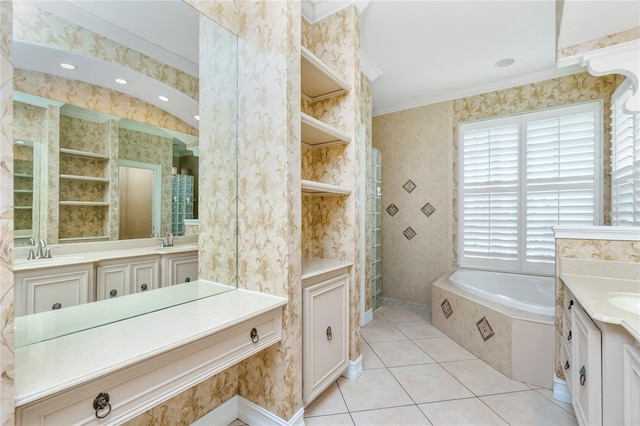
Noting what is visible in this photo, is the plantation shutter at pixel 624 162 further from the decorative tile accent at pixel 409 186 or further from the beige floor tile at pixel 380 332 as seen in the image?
the beige floor tile at pixel 380 332

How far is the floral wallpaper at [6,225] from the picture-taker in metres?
0.70

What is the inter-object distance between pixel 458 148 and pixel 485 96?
677 millimetres

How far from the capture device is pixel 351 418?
1738 millimetres

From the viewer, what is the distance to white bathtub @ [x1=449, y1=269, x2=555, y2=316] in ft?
9.60

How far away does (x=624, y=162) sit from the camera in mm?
2387

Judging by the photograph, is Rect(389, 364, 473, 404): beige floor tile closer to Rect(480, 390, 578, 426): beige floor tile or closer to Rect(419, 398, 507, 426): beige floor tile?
Rect(419, 398, 507, 426): beige floor tile

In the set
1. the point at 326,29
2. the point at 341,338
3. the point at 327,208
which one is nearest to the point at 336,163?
the point at 327,208

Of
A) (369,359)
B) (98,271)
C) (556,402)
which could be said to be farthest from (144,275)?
(556,402)

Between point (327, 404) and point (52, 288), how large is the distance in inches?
64.0

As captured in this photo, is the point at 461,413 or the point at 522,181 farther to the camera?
the point at 522,181

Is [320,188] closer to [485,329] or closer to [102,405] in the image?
[102,405]

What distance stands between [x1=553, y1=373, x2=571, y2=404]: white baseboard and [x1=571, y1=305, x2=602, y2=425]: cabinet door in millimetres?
413

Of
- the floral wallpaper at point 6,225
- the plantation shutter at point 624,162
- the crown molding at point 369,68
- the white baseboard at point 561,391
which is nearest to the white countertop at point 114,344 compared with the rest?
the floral wallpaper at point 6,225

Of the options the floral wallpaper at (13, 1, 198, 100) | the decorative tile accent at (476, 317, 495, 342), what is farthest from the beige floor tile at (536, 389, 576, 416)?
the floral wallpaper at (13, 1, 198, 100)
